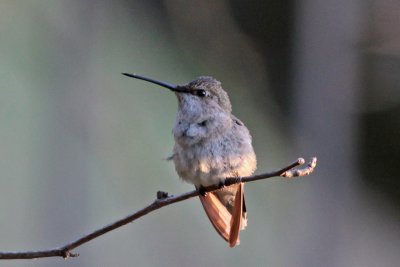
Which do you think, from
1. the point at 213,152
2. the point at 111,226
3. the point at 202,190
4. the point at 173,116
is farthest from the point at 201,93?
the point at 173,116

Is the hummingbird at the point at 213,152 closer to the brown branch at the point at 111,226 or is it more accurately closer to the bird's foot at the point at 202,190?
the bird's foot at the point at 202,190

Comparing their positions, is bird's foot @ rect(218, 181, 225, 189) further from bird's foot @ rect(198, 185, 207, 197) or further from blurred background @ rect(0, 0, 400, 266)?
blurred background @ rect(0, 0, 400, 266)

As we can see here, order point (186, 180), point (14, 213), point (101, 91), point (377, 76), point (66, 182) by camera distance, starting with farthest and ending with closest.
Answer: point (377, 76) → point (101, 91) → point (66, 182) → point (14, 213) → point (186, 180)

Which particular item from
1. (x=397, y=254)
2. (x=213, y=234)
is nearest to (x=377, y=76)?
(x=397, y=254)

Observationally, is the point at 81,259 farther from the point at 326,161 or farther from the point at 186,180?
the point at 186,180

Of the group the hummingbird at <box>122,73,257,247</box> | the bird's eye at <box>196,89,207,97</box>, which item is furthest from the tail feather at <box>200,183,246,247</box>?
the bird's eye at <box>196,89,207,97</box>

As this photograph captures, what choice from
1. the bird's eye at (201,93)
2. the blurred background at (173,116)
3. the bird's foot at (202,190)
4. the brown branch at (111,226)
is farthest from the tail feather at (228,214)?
the blurred background at (173,116)
